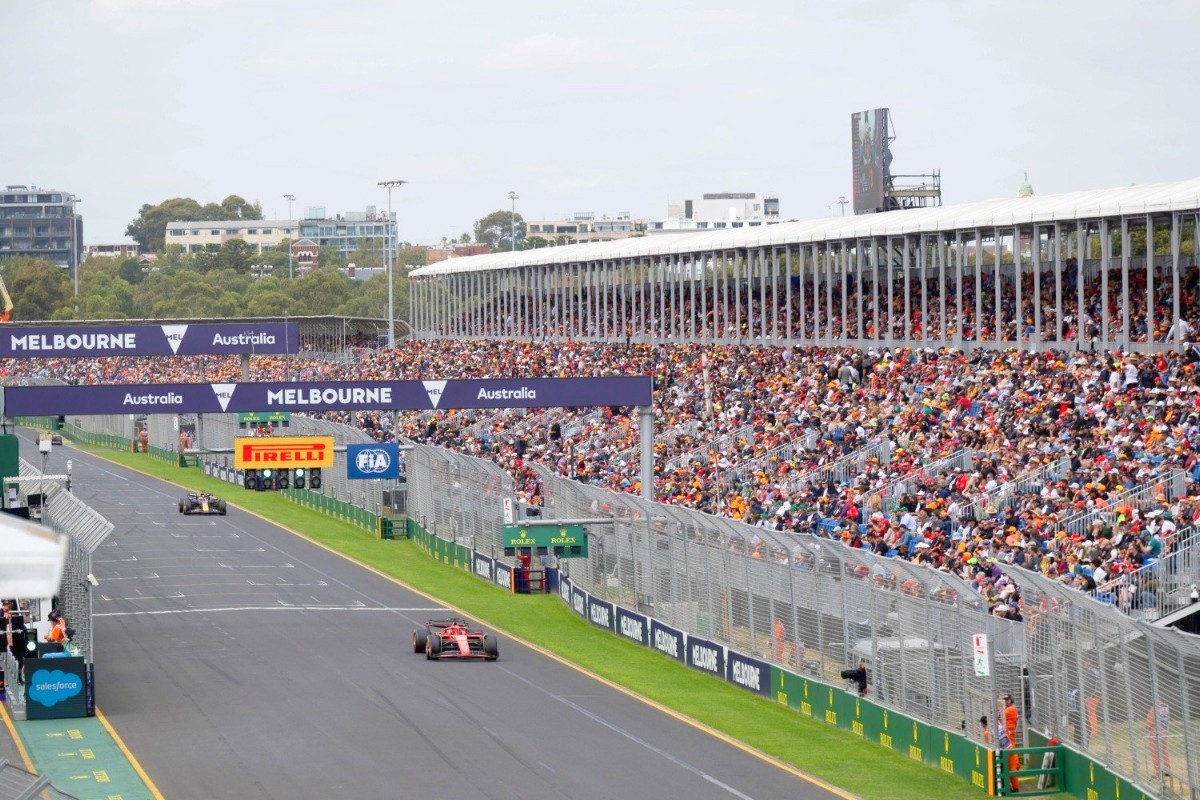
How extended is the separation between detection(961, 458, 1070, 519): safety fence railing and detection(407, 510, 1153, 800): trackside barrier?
14.5ft

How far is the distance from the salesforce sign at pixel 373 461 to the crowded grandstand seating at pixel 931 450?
3.93 meters

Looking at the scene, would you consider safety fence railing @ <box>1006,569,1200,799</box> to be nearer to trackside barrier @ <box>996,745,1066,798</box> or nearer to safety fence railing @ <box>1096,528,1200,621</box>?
trackside barrier @ <box>996,745,1066,798</box>

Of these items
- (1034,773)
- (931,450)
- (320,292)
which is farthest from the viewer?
(320,292)

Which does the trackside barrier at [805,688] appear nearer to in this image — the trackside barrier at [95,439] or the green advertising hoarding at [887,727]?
the green advertising hoarding at [887,727]

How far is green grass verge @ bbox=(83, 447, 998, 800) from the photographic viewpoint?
2438 centimetres

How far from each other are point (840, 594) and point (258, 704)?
10131 millimetres

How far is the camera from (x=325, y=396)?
135 ft

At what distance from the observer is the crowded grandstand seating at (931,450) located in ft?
91.4

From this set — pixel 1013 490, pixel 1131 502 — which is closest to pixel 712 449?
pixel 1013 490

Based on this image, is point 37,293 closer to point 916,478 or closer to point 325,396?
point 325,396

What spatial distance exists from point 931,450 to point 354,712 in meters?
13.3

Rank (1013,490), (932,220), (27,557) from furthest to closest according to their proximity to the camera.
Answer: (932,220), (1013,490), (27,557)

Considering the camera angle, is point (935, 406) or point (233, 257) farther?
point (233, 257)

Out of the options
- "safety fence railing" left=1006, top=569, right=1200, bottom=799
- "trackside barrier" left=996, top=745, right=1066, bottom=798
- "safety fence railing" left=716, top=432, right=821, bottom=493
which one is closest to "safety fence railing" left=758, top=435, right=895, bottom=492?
"safety fence railing" left=716, top=432, right=821, bottom=493
